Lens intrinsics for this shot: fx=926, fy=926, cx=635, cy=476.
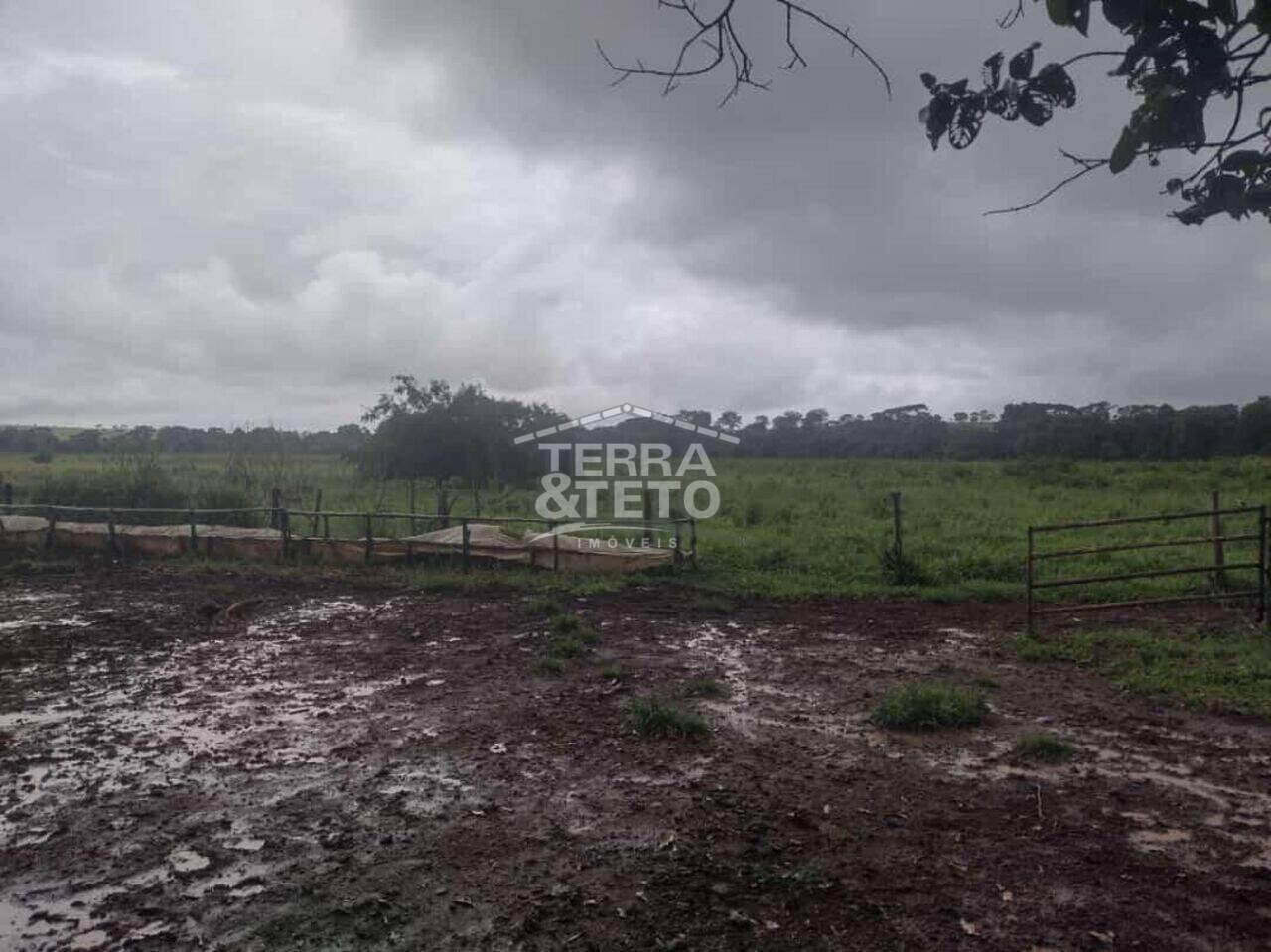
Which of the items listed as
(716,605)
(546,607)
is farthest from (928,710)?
(546,607)

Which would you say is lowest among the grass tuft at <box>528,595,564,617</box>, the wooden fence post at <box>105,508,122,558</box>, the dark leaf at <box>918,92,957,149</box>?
the grass tuft at <box>528,595,564,617</box>

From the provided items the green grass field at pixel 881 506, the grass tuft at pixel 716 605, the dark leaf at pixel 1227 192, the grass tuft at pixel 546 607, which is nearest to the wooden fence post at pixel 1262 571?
the green grass field at pixel 881 506

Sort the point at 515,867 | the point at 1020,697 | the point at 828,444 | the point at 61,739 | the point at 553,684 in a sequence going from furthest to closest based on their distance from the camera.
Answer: the point at 828,444
the point at 553,684
the point at 1020,697
the point at 61,739
the point at 515,867

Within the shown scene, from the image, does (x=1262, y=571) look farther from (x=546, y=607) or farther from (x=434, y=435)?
(x=434, y=435)

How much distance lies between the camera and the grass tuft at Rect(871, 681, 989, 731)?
5699 millimetres

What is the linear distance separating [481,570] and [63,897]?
9.02 metres

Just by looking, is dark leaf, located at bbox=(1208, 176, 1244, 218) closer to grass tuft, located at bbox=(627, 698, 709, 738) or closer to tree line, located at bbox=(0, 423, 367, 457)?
grass tuft, located at bbox=(627, 698, 709, 738)

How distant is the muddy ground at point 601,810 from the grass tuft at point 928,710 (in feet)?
0.44

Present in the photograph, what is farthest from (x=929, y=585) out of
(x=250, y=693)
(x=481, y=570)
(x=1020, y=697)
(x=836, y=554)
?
(x=250, y=693)

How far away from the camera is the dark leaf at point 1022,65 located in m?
2.21

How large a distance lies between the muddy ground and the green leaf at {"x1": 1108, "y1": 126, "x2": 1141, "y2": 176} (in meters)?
2.56

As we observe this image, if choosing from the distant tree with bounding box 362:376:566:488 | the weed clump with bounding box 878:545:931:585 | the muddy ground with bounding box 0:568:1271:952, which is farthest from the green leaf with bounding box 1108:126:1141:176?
the distant tree with bounding box 362:376:566:488

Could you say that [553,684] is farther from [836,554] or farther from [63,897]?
[836,554]

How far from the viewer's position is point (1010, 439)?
3828 cm
